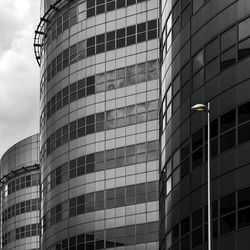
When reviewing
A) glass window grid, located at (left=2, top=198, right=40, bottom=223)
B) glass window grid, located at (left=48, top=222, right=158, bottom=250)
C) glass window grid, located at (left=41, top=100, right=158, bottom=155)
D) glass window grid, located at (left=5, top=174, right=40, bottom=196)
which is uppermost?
glass window grid, located at (left=5, top=174, right=40, bottom=196)

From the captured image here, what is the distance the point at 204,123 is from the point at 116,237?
3409 centimetres

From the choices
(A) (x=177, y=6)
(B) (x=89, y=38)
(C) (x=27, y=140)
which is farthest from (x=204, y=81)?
(C) (x=27, y=140)

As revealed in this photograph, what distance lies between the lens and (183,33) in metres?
46.5

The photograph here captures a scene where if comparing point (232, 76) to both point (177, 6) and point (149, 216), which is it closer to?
point (177, 6)

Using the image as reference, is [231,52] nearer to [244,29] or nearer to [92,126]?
Answer: [244,29]

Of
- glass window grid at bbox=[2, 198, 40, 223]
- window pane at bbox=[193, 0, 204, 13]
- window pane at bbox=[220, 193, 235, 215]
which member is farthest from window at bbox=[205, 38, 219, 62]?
glass window grid at bbox=[2, 198, 40, 223]

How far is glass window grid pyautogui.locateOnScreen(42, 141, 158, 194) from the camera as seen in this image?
73562 mm

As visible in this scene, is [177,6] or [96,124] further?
[96,124]

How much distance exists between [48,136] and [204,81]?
4333 cm

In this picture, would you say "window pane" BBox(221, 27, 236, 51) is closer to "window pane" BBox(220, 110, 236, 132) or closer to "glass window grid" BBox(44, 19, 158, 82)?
"window pane" BBox(220, 110, 236, 132)

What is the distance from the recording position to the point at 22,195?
387ft

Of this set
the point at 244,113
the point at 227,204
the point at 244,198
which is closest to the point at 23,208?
the point at 227,204

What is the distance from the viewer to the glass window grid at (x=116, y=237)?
7219 centimetres

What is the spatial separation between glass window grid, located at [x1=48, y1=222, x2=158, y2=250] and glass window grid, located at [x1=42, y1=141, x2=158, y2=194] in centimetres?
588
